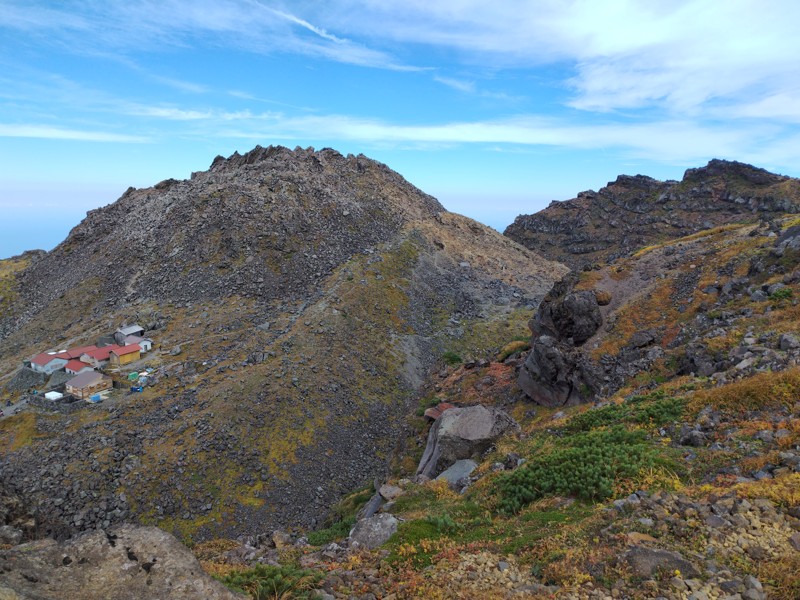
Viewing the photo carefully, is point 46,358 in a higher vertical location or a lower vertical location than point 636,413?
higher

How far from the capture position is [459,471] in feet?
67.3

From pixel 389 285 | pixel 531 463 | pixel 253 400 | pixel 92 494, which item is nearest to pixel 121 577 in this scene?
pixel 531 463

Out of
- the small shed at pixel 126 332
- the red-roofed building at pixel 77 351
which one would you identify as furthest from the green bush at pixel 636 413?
the red-roofed building at pixel 77 351

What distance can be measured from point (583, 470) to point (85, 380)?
127ft

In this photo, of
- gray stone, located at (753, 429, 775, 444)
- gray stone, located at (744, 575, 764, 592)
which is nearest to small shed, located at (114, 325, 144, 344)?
gray stone, located at (753, 429, 775, 444)

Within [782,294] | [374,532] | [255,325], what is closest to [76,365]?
[255,325]

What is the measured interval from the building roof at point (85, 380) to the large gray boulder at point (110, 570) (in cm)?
3312

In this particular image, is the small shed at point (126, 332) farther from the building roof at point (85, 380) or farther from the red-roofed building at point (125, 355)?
the building roof at point (85, 380)

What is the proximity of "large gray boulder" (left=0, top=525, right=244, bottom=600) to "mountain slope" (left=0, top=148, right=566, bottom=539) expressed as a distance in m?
21.7

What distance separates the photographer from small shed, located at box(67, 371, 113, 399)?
3616cm

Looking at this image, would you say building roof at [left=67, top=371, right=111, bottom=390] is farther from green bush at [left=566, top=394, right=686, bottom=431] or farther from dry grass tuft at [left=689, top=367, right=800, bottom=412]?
dry grass tuft at [left=689, top=367, right=800, bottom=412]

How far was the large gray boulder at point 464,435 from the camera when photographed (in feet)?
76.8

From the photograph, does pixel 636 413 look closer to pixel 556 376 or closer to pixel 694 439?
pixel 694 439

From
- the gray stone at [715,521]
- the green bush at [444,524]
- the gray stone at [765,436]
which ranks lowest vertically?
the green bush at [444,524]
